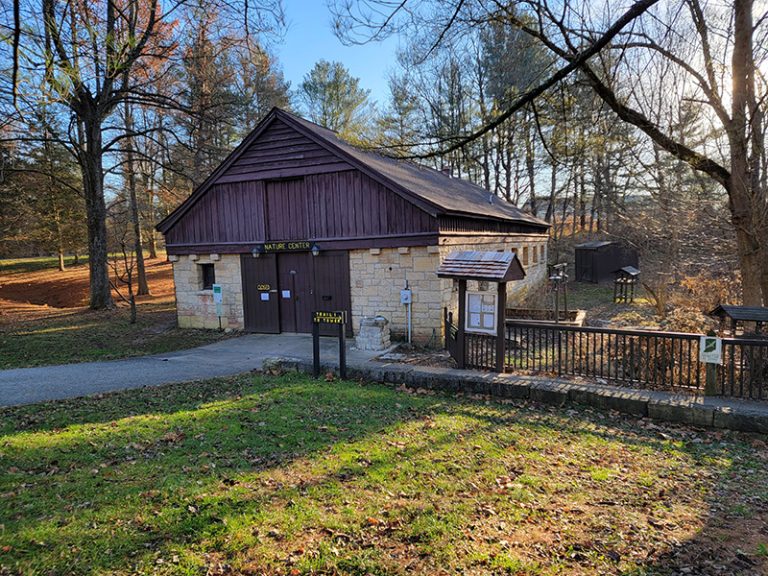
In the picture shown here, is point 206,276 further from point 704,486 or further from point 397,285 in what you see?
point 704,486

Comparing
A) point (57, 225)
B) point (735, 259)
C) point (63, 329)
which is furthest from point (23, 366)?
point (57, 225)

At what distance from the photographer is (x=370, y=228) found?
12148mm

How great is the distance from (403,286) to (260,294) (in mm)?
4795

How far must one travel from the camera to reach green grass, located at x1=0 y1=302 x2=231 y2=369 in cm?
1115

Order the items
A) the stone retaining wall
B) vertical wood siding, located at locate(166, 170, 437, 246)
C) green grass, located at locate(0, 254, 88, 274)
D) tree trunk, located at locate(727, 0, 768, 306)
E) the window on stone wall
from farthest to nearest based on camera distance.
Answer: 1. green grass, located at locate(0, 254, 88, 274)
2. the window on stone wall
3. vertical wood siding, located at locate(166, 170, 437, 246)
4. tree trunk, located at locate(727, 0, 768, 306)
5. the stone retaining wall

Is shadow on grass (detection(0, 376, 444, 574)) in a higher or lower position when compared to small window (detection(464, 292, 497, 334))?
lower

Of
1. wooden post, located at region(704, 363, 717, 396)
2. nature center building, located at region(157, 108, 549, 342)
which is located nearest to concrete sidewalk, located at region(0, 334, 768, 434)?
wooden post, located at region(704, 363, 717, 396)

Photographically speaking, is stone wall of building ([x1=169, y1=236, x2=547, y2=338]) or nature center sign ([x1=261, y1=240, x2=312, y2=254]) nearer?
stone wall of building ([x1=169, y1=236, x2=547, y2=338])

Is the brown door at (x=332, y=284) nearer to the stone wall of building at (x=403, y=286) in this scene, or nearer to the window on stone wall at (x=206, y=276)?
the stone wall of building at (x=403, y=286)

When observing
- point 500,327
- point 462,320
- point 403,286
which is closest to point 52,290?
point 403,286

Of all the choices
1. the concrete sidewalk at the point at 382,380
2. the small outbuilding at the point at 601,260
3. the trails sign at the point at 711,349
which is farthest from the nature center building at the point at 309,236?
the small outbuilding at the point at 601,260

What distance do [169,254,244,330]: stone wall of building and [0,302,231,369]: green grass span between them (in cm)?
45

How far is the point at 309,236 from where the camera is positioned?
515 inches

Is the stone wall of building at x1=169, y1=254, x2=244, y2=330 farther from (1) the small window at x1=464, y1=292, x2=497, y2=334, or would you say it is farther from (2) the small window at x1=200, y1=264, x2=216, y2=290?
(1) the small window at x1=464, y1=292, x2=497, y2=334
